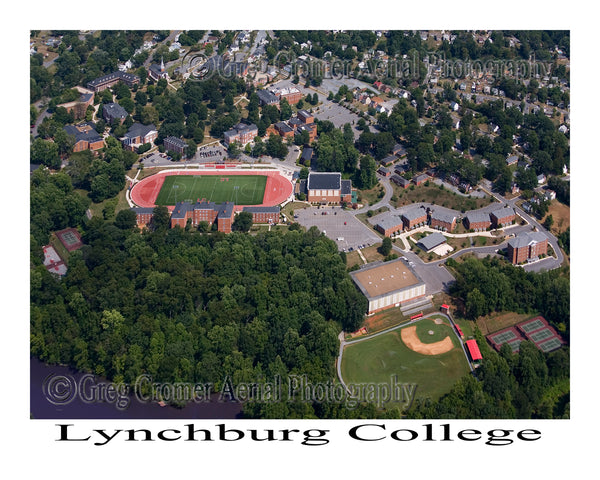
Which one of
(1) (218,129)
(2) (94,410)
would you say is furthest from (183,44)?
(2) (94,410)

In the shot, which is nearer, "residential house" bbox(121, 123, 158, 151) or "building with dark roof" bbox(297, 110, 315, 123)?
"residential house" bbox(121, 123, 158, 151)

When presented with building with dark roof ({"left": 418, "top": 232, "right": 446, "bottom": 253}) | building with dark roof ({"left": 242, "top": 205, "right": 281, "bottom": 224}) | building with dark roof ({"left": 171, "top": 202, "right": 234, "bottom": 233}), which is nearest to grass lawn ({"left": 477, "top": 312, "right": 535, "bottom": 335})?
building with dark roof ({"left": 418, "top": 232, "right": 446, "bottom": 253})

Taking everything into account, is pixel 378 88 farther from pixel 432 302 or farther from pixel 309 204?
pixel 432 302

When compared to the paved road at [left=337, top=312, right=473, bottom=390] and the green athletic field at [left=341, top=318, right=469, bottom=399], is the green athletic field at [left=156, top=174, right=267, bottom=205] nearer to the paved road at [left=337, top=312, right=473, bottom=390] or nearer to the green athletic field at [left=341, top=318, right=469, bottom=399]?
the paved road at [left=337, top=312, right=473, bottom=390]

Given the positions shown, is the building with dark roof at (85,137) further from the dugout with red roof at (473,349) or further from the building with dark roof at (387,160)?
the dugout with red roof at (473,349)

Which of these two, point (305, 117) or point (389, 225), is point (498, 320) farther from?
point (305, 117)

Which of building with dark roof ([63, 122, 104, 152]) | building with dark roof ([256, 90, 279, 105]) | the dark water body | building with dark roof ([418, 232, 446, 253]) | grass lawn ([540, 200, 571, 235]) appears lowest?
the dark water body

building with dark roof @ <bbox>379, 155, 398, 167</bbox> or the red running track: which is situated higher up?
building with dark roof @ <bbox>379, 155, 398, 167</bbox>
